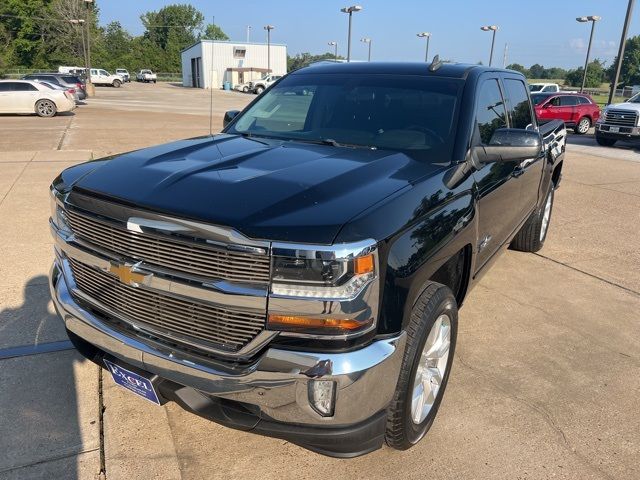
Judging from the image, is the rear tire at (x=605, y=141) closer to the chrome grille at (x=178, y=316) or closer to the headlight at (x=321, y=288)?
the headlight at (x=321, y=288)

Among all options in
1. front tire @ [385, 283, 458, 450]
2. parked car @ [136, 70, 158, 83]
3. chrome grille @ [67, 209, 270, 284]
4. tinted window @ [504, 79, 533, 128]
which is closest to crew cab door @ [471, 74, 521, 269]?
tinted window @ [504, 79, 533, 128]

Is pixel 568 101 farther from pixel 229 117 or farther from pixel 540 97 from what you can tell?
pixel 229 117

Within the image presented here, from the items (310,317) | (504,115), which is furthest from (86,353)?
(504,115)

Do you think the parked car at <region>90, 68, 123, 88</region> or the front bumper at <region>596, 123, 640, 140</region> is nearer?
the front bumper at <region>596, 123, 640, 140</region>

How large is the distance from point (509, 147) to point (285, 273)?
6.18 ft

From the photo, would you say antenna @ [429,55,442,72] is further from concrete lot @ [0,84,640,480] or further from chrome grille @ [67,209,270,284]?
chrome grille @ [67,209,270,284]

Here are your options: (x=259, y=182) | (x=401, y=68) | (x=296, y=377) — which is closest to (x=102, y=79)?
(x=401, y=68)

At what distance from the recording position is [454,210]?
277cm

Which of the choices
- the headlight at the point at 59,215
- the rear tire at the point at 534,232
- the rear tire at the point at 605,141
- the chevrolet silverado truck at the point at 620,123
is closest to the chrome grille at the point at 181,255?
the headlight at the point at 59,215

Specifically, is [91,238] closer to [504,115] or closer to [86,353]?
[86,353]

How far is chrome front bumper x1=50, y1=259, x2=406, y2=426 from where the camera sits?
1.97 meters

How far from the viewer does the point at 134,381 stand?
2381mm

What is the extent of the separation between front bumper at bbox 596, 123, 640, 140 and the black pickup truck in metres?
15.7

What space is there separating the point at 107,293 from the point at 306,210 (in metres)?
1.07
